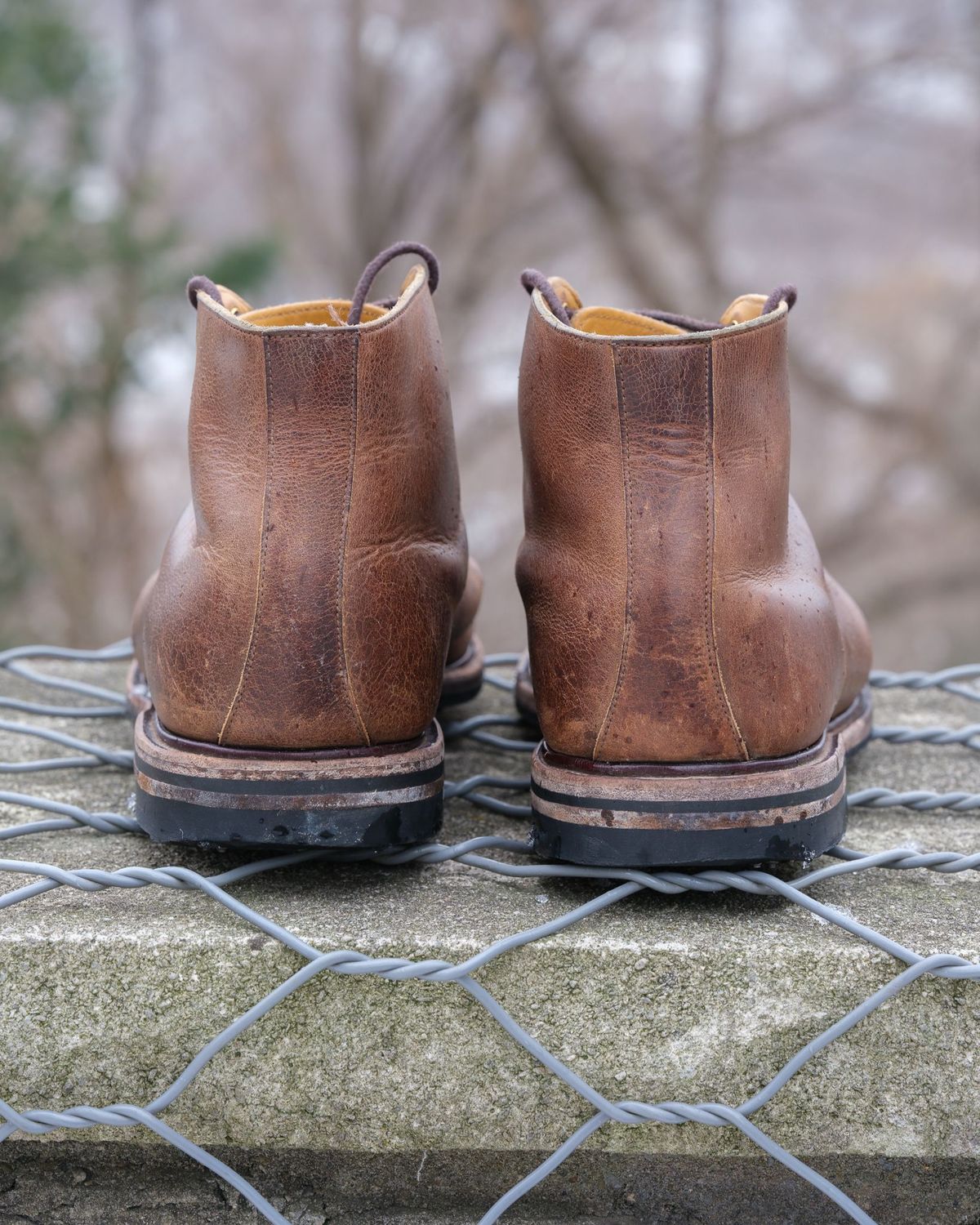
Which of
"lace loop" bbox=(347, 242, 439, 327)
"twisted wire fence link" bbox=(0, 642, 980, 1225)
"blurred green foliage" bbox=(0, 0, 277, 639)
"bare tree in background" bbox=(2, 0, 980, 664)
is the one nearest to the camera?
"twisted wire fence link" bbox=(0, 642, 980, 1225)

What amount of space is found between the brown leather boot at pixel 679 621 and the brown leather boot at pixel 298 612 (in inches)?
4.7

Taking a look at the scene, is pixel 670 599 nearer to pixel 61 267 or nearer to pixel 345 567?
pixel 345 567

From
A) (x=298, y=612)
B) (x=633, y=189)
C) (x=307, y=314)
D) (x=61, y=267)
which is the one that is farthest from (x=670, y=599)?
(x=633, y=189)

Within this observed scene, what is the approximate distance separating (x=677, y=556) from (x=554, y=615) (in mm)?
110

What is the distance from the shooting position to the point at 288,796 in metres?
0.85

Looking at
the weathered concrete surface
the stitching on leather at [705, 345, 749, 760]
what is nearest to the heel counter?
the stitching on leather at [705, 345, 749, 760]

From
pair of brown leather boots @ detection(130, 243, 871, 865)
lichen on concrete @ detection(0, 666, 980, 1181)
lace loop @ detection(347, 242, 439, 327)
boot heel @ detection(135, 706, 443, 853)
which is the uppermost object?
lace loop @ detection(347, 242, 439, 327)

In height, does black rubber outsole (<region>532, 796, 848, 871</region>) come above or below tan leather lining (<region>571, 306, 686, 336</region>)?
below

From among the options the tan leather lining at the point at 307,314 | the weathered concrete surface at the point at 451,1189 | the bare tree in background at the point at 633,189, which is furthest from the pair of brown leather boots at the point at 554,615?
the bare tree in background at the point at 633,189

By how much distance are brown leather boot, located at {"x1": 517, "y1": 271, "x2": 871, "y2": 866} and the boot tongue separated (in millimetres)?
99

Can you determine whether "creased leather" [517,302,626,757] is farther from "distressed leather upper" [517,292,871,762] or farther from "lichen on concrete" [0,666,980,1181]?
"lichen on concrete" [0,666,980,1181]

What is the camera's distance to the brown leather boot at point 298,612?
856 millimetres

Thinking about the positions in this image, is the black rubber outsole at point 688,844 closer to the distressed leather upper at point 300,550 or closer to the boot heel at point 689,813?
the boot heel at point 689,813

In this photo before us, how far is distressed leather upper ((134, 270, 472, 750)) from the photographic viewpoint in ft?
2.83
